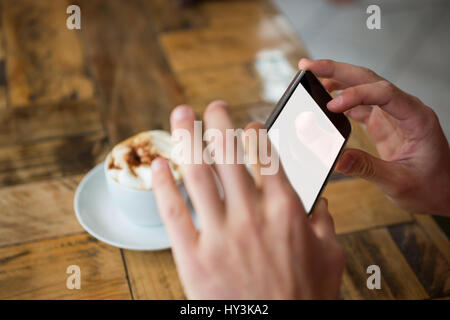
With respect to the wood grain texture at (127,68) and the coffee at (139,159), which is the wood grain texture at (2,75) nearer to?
the wood grain texture at (127,68)

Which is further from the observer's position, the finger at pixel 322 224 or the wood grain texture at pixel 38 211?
the wood grain texture at pixel 38 211

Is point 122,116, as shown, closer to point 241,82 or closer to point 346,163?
point 241,82

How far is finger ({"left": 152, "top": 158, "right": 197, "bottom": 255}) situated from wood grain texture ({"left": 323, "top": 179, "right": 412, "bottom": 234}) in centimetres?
30

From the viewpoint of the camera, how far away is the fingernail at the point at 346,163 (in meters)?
0.50

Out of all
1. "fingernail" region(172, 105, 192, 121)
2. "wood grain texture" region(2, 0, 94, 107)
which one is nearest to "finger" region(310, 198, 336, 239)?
"fingernail" region(172, 105, 192, 121)

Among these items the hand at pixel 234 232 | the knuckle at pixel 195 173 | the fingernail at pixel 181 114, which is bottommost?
the hand at pixel 234 232

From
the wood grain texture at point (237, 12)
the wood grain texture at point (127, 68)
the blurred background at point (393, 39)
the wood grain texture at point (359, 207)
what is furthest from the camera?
the blurred background at point (393, 39)

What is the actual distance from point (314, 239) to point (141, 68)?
58cm

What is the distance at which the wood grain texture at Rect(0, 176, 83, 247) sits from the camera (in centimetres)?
54

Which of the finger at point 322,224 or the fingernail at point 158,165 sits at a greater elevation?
the fingernail at point 158,165

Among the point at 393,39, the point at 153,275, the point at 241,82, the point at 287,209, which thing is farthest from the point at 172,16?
the point at 393,39

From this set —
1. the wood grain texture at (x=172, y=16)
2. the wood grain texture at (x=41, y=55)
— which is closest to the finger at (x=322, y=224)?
the wood grain texture at (x=41, y=55)

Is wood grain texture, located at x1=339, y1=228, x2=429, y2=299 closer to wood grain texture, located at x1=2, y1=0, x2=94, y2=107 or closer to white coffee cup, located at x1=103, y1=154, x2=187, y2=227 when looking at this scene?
white coffee cup, located at x1=103, y1=154, x2=187, y2=227

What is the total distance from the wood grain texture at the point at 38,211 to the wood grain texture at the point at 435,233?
451 millimetres
